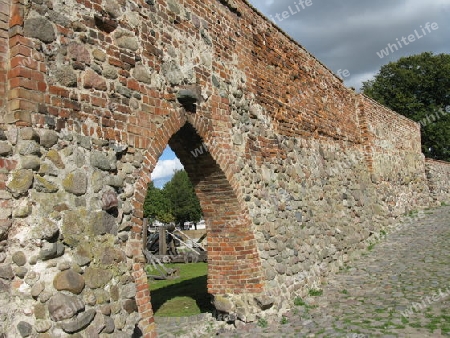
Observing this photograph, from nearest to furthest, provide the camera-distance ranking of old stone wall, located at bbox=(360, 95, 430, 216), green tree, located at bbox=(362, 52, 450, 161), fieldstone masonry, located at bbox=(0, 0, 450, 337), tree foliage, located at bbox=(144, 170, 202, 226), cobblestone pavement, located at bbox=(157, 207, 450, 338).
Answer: fieldstone masonry, located at bbox=(0, 0, 450, 337)
cobblestone pavement, located at bbox=(157, 207, 450, 338)
old stone wall, located at bbox=(360, 95, 430, 216)
green tree, located at bbox=(362, 52, 450, 161)
tree foliage, located at bbox=(144, 170, 202, 226)

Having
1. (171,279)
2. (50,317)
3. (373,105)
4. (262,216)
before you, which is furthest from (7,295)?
(373,105)

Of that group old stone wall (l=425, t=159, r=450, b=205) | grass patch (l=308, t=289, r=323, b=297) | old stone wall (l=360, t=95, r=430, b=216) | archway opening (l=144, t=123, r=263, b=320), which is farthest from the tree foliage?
archway opening (l=144, t=123, r=263, b=320)

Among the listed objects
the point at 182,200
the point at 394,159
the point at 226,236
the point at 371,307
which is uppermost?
the point at 182,200

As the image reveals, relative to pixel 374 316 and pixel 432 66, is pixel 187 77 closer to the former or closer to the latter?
pixel 374 316

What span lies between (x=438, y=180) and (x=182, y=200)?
27061 millimetres

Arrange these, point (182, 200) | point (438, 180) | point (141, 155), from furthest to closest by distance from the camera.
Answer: point (182, 200) → point (438, 180) → point (141, 155)

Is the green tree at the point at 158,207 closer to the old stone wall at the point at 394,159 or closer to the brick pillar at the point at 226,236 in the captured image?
the old stone wall at the point at 394,159

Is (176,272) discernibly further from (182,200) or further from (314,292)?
(182,200)

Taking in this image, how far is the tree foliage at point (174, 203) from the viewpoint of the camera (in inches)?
1545

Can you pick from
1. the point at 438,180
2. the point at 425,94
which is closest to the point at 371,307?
the point at 438,180

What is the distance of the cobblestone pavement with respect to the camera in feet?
17.9

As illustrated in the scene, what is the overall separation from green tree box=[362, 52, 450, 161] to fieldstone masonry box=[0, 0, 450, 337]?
71.1ft

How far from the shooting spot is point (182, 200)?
42.0 metres

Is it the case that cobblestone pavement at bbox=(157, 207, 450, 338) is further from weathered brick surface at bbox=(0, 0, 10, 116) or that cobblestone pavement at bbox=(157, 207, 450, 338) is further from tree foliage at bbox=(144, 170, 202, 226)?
tree foliage at bbox=(144, 170, 202, 226)
